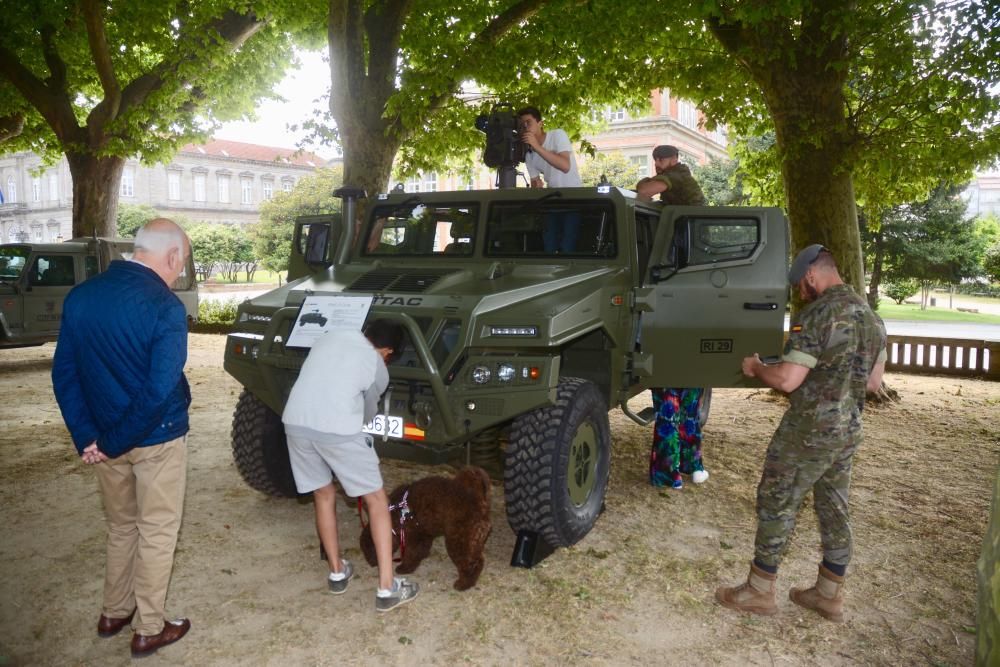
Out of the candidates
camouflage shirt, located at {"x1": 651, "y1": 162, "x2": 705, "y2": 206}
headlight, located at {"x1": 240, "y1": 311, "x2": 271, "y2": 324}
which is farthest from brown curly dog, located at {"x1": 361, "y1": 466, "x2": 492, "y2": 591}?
camouflage shirt, located at {"x1": 651, "y1": 162, "x2": 705, "y2": 206}

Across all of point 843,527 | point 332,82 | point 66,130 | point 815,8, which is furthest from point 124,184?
point 843,527

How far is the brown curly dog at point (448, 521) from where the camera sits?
372 cm

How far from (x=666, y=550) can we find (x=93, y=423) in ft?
9.76

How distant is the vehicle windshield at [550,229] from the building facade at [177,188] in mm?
50593

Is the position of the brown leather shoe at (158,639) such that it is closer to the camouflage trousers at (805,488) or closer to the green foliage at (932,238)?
the camouflage trousers at (805,488)

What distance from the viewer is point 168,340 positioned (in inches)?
115

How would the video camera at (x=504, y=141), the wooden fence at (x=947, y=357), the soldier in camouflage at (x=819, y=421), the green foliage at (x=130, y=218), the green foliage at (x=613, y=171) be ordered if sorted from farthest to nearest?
the green foliage at (x=130, y=218)
the green foliage at (x=613, y=171)
the wooden fence at (x=947, y=357)
the video camera at (x=504, y=141)
the soldier in camouflage at (x=819, y=421)

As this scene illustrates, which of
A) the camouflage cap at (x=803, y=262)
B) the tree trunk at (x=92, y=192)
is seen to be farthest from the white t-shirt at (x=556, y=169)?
the tree trunk at (x=92, y=192)

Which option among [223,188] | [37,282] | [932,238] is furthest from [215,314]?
[223,188]

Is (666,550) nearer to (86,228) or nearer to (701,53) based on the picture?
(701,53)

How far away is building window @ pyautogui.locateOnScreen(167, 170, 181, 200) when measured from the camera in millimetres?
54000

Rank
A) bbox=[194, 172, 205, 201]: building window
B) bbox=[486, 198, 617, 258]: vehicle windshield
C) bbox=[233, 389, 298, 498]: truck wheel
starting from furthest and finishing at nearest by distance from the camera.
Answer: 1. bbox=[194, 172, 205, 201]: building window
2. bbox=[486, 198, 617, 258]: vehicle windshield
3. bbox=[233, 389, 298, 498]: truck wheel

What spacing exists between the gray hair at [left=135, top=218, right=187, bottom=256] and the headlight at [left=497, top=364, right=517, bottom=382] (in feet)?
5.21

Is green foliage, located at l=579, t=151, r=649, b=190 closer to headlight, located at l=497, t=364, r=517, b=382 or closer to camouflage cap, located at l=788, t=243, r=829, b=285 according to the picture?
headlight, located at l=497, t=364, r=517, b=382
